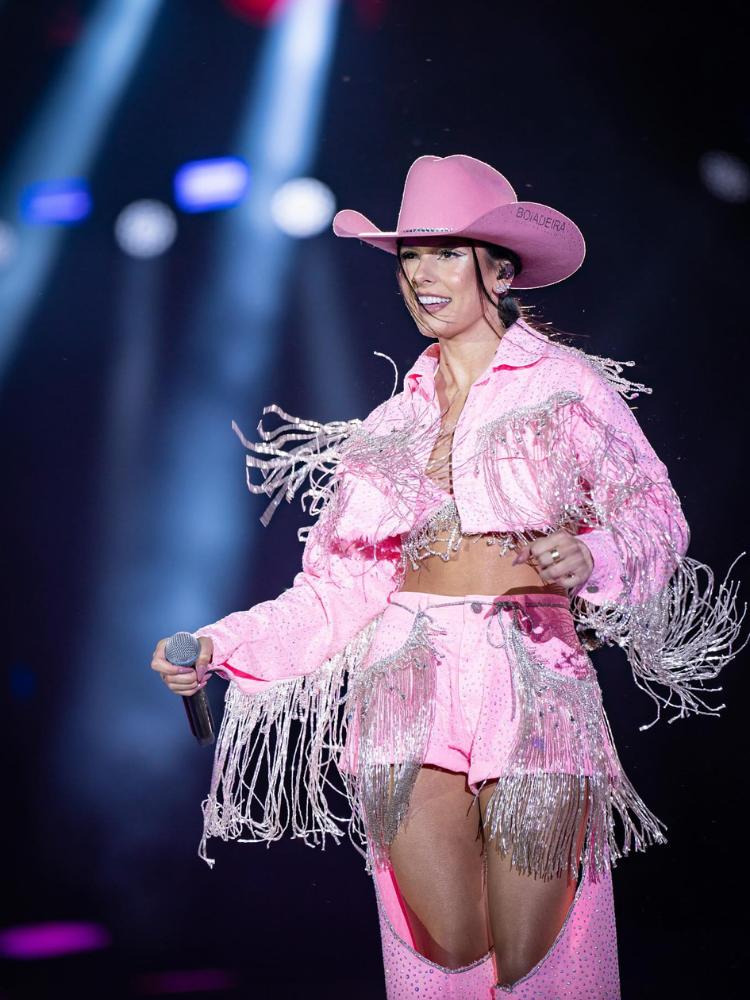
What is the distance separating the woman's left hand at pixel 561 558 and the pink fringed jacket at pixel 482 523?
0.13 ft

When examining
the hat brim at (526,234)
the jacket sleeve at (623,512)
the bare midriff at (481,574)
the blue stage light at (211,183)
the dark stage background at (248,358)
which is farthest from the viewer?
the blue stage light at (211,183)

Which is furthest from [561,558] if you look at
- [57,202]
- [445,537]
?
[57,202]

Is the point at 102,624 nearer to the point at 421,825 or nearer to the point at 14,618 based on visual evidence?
the point at 14,618

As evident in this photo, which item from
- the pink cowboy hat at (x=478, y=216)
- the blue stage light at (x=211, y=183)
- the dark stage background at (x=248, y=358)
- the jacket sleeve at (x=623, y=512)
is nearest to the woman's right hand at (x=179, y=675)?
the jacket sleeve at (x=623, y=512)

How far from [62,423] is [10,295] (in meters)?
0.44

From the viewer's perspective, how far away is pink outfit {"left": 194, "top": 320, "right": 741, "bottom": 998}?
5.24 feet

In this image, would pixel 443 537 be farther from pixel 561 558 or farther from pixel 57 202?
pixel 57 202

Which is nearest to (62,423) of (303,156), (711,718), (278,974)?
(303,156)

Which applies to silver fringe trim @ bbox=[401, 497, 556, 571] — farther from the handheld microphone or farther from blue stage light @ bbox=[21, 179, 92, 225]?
blue stage light @ bbox=[21, 179, 92, 225]

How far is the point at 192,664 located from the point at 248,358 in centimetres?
182

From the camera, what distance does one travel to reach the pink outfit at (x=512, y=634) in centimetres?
160

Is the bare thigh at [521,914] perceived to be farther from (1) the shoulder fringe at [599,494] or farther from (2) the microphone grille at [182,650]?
(2) the microphone grille at [182,650]

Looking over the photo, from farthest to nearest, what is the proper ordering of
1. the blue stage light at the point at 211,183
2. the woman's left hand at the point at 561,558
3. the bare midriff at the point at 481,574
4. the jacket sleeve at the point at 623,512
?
the blue stage light at the point at 211,183 < the bare midriff at the point at 481,574 < the jacket sleeve at the point at 623,512 < the woman's left hand at the point at 561,558

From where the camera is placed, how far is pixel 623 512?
1.63m
